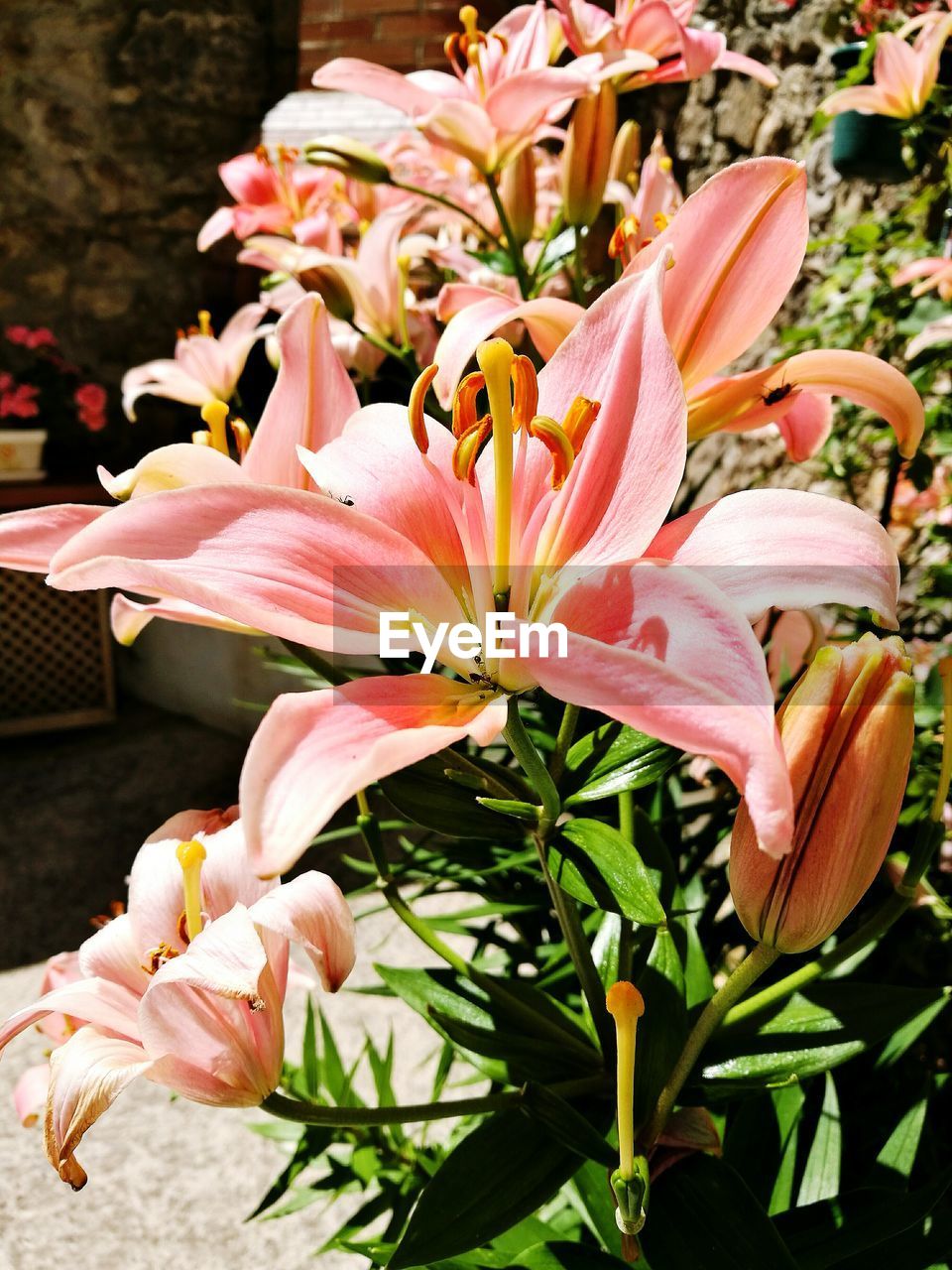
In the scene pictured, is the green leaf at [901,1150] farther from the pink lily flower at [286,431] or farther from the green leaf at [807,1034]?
the pink lily flower at [286,431]

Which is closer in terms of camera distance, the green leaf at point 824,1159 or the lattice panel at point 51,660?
the green leaf at point 824,1159

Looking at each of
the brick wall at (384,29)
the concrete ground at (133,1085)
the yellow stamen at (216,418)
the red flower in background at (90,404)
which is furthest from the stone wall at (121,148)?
the yellow stamen at (216,418)

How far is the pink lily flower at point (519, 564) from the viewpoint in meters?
0.23

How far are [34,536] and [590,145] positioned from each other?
40cm

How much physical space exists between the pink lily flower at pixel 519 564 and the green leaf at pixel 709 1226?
0.77 feet

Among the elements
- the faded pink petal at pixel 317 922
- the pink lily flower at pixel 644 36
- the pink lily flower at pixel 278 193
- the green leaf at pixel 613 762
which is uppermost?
the pink lily flower at pixel 644 36

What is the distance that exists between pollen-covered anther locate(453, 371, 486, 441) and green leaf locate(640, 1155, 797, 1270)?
0.30m

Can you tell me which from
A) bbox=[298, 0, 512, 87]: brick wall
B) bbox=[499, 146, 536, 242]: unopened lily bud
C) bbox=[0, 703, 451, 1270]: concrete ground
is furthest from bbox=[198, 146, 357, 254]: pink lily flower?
bbox=[298, 0, 512, 87]: brick wall

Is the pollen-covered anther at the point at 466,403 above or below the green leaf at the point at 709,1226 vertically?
above

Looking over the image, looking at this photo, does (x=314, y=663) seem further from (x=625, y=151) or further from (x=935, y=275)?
(x=935, y=275)

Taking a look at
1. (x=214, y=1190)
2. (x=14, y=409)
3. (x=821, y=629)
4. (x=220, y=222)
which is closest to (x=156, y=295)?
(x=14, y=409)

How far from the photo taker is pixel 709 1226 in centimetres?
38

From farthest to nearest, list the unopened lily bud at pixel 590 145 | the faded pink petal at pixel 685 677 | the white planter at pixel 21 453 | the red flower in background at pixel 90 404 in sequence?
the red flower in background at pixel 90 404 < the white planter at pixel 21 453 < the unopened lily bud at pixel 590 145 < the faded pink petal at pixel 685 677

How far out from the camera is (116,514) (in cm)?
24
